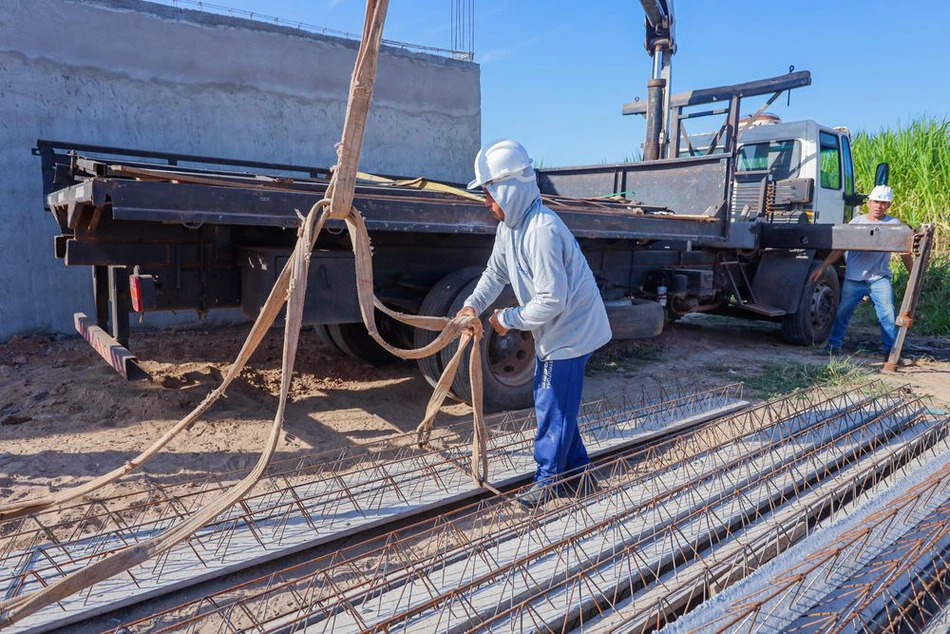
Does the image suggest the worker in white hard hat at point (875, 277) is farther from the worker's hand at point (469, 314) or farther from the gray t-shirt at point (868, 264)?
the worker's hand at point (469, 314)

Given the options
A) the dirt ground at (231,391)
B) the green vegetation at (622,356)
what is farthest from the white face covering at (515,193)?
the green vegetation at (622,356)

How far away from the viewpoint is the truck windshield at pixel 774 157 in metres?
6.89

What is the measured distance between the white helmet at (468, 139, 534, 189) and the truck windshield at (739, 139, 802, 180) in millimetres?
5575

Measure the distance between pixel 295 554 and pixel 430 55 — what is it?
278 inches

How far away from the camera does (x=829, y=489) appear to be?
2.88 m

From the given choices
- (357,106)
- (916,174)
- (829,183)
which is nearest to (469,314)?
(357,106)

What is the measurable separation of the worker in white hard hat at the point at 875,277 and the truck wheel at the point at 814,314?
0.40 meters

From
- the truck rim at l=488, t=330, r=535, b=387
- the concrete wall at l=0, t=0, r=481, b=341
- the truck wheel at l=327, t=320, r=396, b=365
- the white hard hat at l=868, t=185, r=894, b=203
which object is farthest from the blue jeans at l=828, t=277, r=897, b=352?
the concrete wall at l=0, t=0, r=481, b=341

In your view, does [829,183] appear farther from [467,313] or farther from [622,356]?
[467,313]

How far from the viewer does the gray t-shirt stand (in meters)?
5.99

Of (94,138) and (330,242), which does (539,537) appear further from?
(94,138)

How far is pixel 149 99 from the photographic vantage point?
609 centimetres

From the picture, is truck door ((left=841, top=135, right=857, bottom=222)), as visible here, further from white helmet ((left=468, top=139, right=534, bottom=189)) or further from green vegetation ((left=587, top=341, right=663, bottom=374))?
white helmet ((left=468, top=139, right=534, bottom=189))

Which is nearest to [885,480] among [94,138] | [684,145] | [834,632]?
[834,632]
